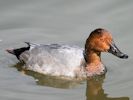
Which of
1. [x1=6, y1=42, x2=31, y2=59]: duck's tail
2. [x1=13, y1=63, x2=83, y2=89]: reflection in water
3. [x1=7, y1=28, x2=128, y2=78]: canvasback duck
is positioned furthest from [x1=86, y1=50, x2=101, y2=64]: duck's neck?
[x1=6, y1=42, x2=31, y2=59]: duck's tail

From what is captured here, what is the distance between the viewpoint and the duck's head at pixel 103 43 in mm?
9633

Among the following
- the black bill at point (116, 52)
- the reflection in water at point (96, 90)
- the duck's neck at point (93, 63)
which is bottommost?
the reflection in water at point (96, 90)

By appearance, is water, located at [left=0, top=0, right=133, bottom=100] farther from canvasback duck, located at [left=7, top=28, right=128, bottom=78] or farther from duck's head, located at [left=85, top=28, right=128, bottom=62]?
duck's head, located at [left=85, top=28, right=128, bottom=62]

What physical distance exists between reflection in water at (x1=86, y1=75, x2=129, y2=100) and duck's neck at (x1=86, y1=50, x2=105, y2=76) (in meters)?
0.14

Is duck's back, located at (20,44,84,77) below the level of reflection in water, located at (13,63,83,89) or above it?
above

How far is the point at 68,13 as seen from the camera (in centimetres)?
1198

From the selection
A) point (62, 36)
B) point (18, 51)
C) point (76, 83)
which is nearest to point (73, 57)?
point (76, 83)

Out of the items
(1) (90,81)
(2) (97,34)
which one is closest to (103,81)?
(1) (90,81)

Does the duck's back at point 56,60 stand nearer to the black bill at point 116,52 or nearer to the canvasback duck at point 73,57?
the canvasback duck at point 73,57

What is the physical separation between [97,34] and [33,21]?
7.47 ft

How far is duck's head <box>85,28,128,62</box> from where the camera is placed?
963 centimetres

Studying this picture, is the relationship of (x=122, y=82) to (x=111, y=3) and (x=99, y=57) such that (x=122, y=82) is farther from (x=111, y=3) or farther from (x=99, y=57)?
(x=111, y=3)

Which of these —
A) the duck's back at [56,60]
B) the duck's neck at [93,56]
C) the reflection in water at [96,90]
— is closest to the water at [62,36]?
the reflection in water at [96,90]

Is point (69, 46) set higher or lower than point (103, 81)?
higher
